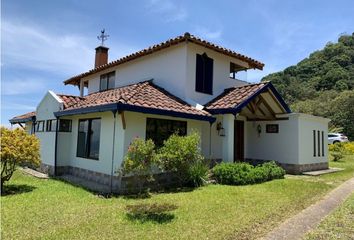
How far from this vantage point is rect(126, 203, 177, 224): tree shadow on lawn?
7423mm

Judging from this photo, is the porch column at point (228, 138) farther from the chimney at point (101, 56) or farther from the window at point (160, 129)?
the chimney at point (101, 56)

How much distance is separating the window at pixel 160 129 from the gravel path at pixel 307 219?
560cm

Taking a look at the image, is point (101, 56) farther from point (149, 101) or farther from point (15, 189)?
point (15, 189)

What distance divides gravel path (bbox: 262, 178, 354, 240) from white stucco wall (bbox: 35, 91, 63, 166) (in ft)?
38.4

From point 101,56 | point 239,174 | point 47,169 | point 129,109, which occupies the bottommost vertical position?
point 47,169

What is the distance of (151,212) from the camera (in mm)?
8102

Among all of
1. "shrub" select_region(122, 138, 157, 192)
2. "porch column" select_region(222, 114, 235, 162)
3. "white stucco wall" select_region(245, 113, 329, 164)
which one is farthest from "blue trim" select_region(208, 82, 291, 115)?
"shrub" select_region(122, 138, 157, 192)

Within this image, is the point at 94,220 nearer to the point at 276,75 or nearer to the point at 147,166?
the point at 147,166

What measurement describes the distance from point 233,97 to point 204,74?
2.02 m

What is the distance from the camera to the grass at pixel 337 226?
6461 mm

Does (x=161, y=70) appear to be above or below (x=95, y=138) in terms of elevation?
above

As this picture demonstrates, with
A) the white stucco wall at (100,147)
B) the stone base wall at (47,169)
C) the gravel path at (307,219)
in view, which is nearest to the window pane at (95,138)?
the white stucco wall at (100,147)

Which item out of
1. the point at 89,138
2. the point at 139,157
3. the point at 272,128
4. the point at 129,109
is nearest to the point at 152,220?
the point at 139,157

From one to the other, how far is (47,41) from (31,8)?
9.37ft
